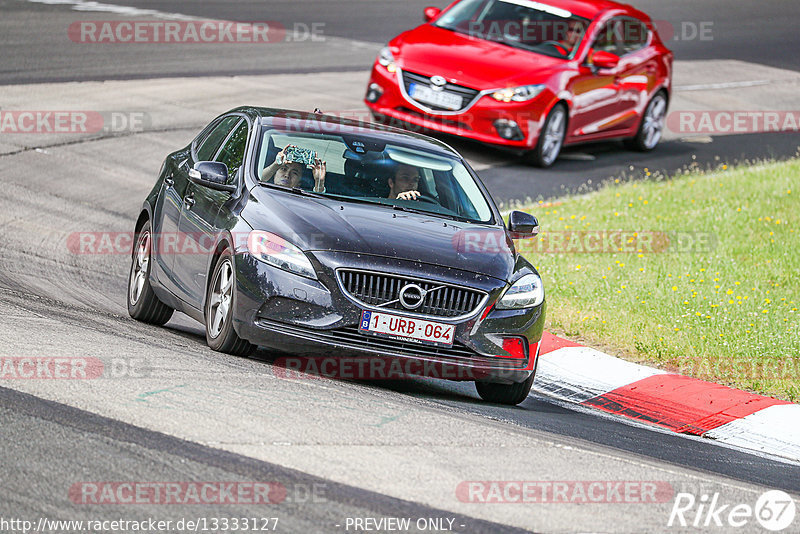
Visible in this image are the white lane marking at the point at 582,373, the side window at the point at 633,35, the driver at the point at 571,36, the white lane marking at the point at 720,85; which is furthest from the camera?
the white lane marking at the point at 720,85

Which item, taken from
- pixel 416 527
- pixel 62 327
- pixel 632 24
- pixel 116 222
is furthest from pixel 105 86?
pixel 416 527

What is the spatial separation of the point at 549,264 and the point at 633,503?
6879 mm

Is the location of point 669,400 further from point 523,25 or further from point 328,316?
point 523,25

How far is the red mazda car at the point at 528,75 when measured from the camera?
16.4 meters

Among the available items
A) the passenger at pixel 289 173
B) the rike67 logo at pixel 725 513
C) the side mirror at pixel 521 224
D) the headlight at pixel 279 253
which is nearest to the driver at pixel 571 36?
the side mirror at pixel 521 224

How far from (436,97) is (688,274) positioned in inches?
206

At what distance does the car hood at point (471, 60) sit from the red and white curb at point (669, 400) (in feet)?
22.9

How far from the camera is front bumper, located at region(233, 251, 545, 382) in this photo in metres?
7.51

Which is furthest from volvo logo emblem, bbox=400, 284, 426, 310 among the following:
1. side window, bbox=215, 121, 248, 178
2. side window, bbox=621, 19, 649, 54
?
Result: side window, bbox=621, 19, 649, 54

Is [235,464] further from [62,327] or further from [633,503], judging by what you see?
[62,327]

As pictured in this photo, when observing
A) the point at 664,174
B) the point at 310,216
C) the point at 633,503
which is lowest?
the point at 664,174

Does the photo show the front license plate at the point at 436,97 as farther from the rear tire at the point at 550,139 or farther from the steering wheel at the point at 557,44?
the steering wheel at the point at 557,44

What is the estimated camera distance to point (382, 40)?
25031mm

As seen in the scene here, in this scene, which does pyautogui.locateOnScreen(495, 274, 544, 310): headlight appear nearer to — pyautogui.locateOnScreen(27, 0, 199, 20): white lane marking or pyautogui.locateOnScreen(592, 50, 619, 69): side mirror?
pyautogui.locateOnScreen(592, 50, 619, 69): side mirror
